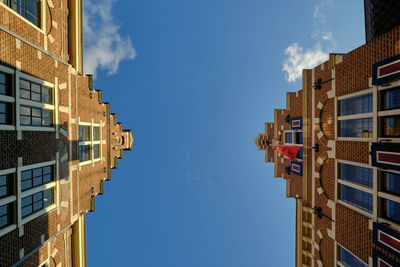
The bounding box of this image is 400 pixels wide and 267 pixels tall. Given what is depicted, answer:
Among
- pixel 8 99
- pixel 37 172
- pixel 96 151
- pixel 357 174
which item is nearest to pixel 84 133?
pixel 96 151

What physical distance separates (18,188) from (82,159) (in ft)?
18.7

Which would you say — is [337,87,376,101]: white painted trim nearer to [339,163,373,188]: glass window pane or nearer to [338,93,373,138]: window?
[338,93,373,138]: window

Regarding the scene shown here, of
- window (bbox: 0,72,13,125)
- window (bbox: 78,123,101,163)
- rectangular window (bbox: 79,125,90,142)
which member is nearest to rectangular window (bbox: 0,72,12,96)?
window (bbox: 0,72,13,125)

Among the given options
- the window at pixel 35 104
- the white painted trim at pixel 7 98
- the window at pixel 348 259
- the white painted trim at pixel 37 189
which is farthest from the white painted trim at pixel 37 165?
the window at pixel 348 259

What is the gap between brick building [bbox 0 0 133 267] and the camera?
341 inches

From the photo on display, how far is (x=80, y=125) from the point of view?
14422 mm

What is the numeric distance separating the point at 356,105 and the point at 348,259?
912 cm

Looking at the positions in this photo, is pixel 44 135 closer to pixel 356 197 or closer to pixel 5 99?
pixel 5 99

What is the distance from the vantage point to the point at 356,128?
31.8 ft

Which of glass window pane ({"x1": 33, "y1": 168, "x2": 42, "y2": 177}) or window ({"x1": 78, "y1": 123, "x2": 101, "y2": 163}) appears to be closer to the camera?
glass window pane ({"x1": 33, "y1": 168, "x2": 42, "y2": 177})

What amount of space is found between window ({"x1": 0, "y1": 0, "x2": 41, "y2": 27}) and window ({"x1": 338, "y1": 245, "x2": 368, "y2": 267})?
22.7 m

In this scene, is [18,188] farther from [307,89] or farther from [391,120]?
[307,89]

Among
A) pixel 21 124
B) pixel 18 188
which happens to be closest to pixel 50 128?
pixel 21 124

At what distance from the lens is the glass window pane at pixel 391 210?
789 centimetres
